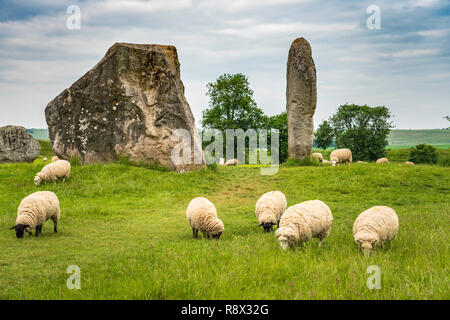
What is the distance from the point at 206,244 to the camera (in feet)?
33.8

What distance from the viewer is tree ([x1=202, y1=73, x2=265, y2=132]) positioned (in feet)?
146

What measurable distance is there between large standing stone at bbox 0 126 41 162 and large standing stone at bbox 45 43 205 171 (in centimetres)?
1355

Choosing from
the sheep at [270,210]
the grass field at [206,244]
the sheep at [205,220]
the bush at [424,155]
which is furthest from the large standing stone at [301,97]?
the bush at [424,155]

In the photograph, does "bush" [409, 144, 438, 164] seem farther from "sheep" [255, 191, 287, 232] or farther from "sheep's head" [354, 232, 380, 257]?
"sheep's head" [354, 232, 380, 257]

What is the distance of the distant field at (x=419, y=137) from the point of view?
132750mm

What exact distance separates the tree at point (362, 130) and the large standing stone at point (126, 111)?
2838cm

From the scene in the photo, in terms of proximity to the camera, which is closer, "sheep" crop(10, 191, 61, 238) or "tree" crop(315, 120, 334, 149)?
"sheep" crop(10, 191, 61, 238)

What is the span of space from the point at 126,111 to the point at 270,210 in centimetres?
1418

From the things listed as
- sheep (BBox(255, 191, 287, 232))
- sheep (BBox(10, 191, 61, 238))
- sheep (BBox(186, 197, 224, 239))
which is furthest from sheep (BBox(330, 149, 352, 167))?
sheep (BBox(10, 191, 61, 238))

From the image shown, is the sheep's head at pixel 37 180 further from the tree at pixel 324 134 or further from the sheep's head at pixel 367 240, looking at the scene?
the tree at pixel 324 134

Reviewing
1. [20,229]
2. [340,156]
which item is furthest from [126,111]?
[340,156]

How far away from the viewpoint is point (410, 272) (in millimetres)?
6844
